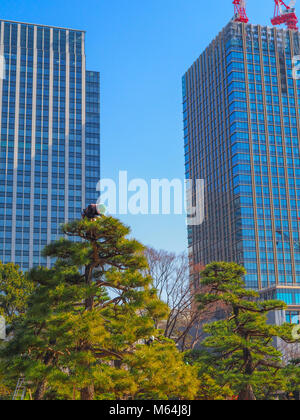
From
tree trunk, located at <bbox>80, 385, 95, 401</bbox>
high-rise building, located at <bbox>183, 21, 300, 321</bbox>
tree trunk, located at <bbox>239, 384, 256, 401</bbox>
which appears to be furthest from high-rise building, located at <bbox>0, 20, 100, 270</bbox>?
tree trunk, located at <bbox>80, 385, 95, 401</bbox>

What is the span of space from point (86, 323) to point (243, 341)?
24.5ft

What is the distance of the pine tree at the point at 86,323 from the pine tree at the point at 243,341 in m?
3.38

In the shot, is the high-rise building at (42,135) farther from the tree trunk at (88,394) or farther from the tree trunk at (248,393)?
the tree trunk at (88,394)

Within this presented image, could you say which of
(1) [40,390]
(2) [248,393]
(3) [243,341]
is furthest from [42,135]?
(1) [40,390]

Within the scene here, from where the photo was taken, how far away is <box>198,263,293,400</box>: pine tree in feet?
69.3

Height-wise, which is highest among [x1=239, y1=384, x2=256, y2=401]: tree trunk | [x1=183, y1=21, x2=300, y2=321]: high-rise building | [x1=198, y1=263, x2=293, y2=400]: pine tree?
[x1=183, y1=21, x2=300, y2=321]: high-rise building

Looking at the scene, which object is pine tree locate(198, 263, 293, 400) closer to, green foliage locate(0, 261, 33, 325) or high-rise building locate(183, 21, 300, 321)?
green foliage locate(0, 261, 33, 325)

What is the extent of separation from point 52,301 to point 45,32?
11090 centimetres

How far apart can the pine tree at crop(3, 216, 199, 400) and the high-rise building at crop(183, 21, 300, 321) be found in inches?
3050

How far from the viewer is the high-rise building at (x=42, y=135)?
10556 cm

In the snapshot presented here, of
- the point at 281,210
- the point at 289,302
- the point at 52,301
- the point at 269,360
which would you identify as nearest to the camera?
the point at 52,301
